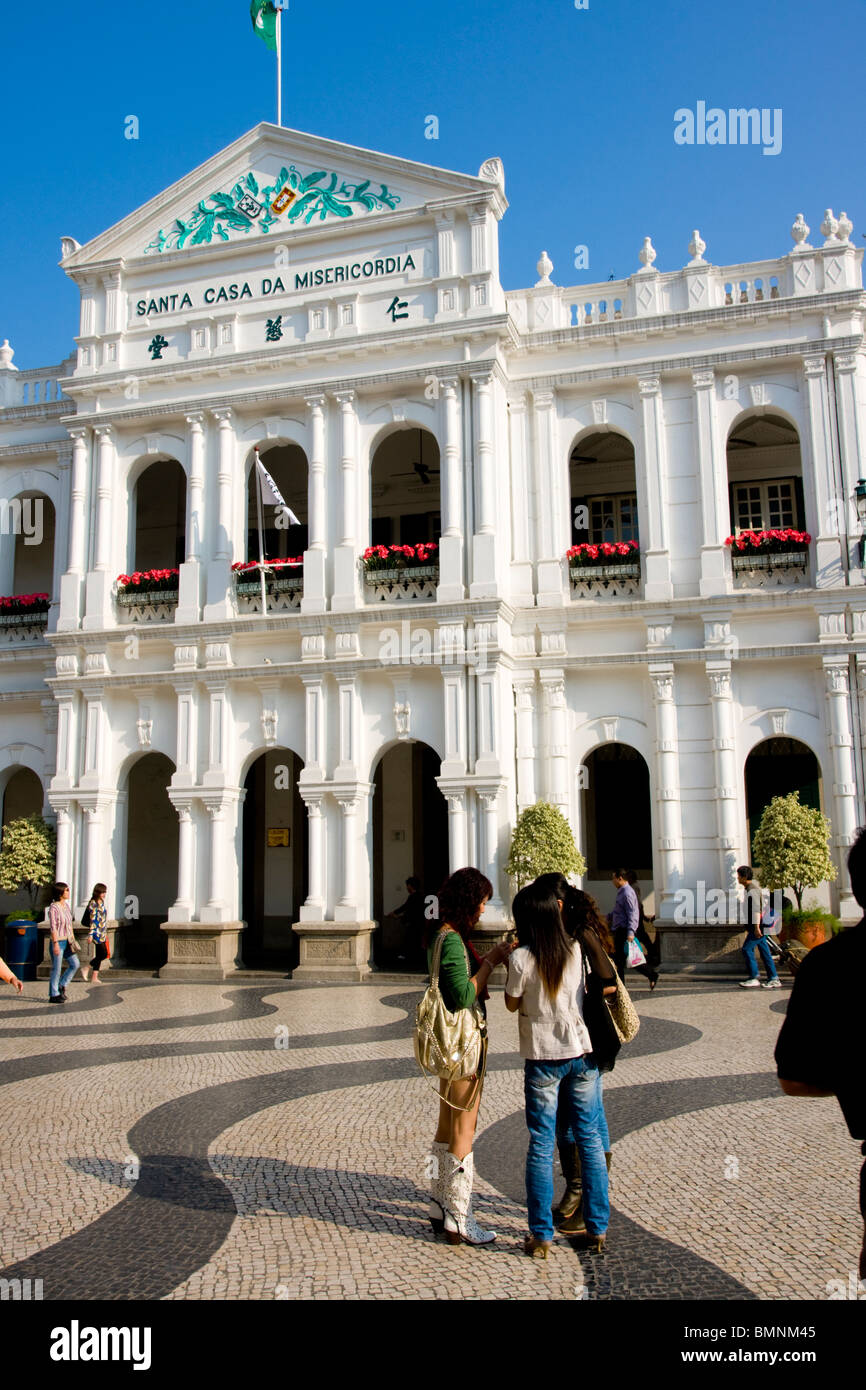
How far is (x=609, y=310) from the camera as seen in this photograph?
68.4 ft

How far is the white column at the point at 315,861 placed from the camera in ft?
64.2

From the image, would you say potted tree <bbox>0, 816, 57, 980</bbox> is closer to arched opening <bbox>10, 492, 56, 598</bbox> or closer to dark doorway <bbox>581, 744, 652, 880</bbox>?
arched opening <bbox>10, 492, 56, 598</bbox>

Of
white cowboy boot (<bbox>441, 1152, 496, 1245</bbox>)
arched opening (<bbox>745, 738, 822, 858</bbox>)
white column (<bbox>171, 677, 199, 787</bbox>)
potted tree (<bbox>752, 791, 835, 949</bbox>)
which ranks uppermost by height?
white column (<bbox>171, 677, 199, 787</bbox>)

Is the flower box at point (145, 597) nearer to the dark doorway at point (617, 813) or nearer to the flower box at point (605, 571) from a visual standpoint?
the flower box at point (605, 571)

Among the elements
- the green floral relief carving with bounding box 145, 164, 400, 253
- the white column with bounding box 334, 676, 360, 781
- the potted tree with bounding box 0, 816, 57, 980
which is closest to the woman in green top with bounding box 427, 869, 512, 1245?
the white column with bounding box 334, 676, 360, 781

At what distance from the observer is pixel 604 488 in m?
23.1

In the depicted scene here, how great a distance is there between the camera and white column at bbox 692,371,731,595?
1945 centimetres

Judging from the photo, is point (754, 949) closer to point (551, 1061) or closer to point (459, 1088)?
point (459, 1088)

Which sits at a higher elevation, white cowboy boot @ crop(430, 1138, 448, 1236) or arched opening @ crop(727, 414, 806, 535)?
arched opening @ crop(727, 414, 806, 535)

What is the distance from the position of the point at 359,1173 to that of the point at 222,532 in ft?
51.0

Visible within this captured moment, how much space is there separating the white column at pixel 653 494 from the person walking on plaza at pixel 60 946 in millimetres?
10932

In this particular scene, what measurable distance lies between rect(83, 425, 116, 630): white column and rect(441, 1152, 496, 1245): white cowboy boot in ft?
56.3

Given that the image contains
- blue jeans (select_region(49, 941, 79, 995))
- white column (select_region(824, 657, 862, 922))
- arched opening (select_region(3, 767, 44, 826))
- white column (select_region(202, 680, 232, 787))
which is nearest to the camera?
blue jeans (select_region(49, 941, 79, 995))
